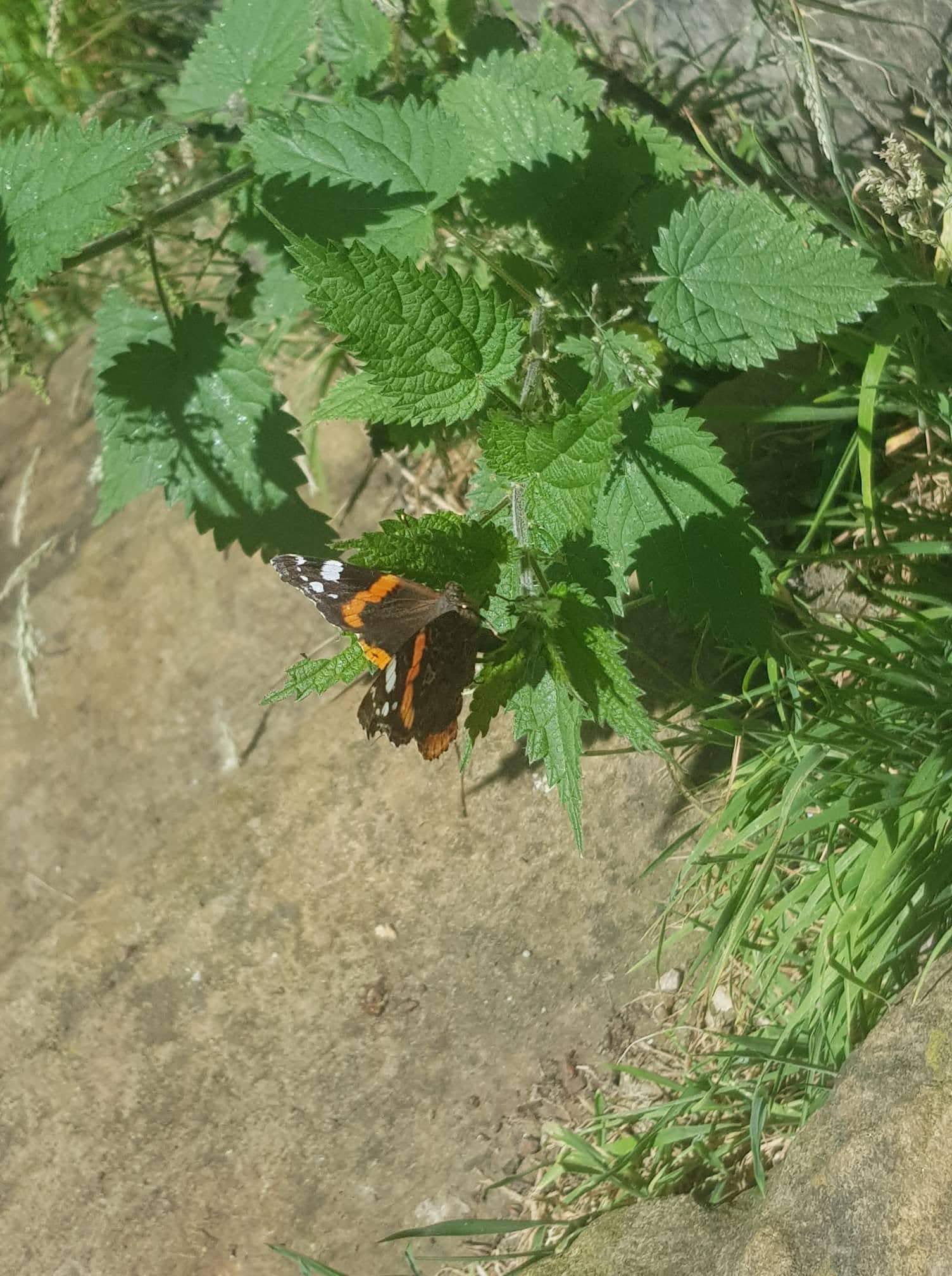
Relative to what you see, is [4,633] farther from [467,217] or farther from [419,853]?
[467,217]

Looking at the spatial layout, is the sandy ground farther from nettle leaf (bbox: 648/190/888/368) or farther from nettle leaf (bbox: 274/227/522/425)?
nettle leaf (bbox: 274/227/522/425)

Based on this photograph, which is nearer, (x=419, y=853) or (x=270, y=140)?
(x=270, y=140)

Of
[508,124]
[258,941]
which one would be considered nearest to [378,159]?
[508,124]

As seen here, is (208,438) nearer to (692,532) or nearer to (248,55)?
(248,55)

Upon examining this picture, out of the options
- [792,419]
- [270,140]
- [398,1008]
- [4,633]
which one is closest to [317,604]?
[270,140]

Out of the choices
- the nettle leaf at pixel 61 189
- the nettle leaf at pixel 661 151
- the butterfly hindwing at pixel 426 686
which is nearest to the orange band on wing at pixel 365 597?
the butterfly hindwing at pixel 426 686

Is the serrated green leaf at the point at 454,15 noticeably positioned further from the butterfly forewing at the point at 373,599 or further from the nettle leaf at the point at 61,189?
the butterfly forewing at the point at 373,599
